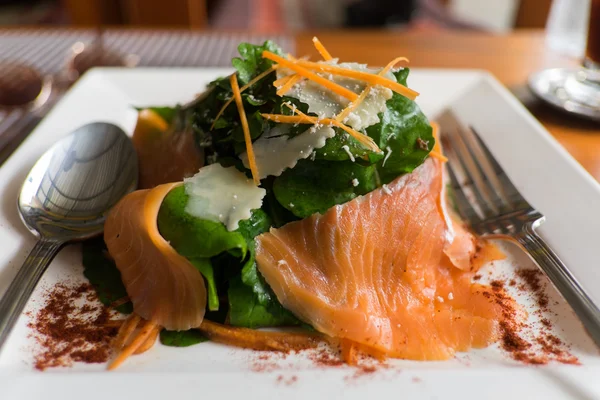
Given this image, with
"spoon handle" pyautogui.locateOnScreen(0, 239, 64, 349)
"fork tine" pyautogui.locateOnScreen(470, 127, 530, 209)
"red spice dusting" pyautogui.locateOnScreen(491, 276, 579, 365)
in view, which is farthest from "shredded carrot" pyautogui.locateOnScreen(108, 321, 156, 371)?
"fork tine" pyautogui.locateOnScreen(470, 127, 530, 209)

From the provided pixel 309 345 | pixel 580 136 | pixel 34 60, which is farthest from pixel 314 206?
pixel 34 60

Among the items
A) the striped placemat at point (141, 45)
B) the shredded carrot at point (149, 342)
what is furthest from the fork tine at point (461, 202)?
the striped placemat at point (141, 45)

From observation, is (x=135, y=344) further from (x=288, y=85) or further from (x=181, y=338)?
(x=288, y=85)

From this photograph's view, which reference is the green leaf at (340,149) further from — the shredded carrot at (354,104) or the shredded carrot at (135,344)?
the shredded carrot at (135,344)

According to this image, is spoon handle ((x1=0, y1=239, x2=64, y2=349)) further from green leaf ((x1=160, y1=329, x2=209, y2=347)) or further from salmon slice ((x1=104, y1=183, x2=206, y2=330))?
green leaf ((x1=160, y1=329, x2=209, y2=347))

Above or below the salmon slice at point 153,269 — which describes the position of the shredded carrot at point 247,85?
above
